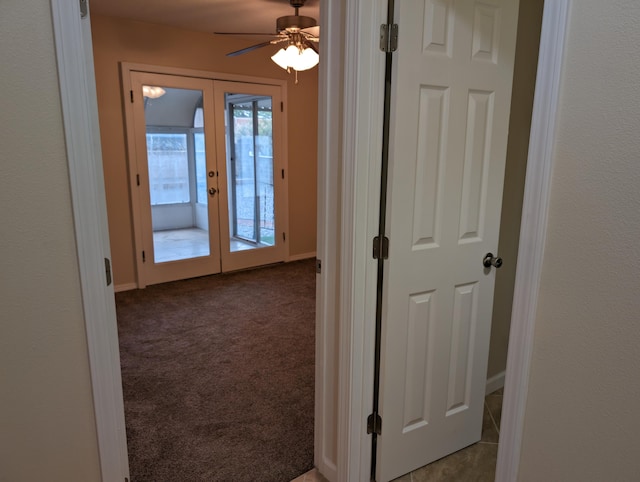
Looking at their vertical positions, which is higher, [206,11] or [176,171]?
[206,11]

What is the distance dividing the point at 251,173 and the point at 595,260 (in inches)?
177

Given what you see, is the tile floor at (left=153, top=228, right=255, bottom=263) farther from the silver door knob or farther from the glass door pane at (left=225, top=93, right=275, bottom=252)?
the silver door knob

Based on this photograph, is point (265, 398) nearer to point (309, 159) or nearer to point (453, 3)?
point (453, 3)

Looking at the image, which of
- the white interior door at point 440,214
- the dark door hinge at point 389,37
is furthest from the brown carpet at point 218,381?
the dark door hinge at point 389,37

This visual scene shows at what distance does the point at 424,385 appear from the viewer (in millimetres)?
1969

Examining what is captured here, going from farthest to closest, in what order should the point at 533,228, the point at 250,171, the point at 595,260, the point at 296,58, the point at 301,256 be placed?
the point at 301,256 < the point at 250,171 < the point at 296,58 < the point at 533,228 < the point at 595,260

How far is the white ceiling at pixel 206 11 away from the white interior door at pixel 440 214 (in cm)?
212

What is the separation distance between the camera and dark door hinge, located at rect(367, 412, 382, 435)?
1896 mm

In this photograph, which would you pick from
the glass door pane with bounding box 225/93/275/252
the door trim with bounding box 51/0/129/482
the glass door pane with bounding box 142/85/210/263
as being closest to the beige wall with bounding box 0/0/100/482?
the door trim with bounding box 51/0/129/482

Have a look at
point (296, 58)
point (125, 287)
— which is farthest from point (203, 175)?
point (296, 58)

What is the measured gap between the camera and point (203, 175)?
15.6ft

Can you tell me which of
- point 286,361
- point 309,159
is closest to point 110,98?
point 309,159

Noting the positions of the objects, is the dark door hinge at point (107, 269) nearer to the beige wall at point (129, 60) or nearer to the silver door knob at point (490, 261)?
the silver door knob at point (490, 261)

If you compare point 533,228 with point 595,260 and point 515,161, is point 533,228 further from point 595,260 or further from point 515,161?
point 515,161
